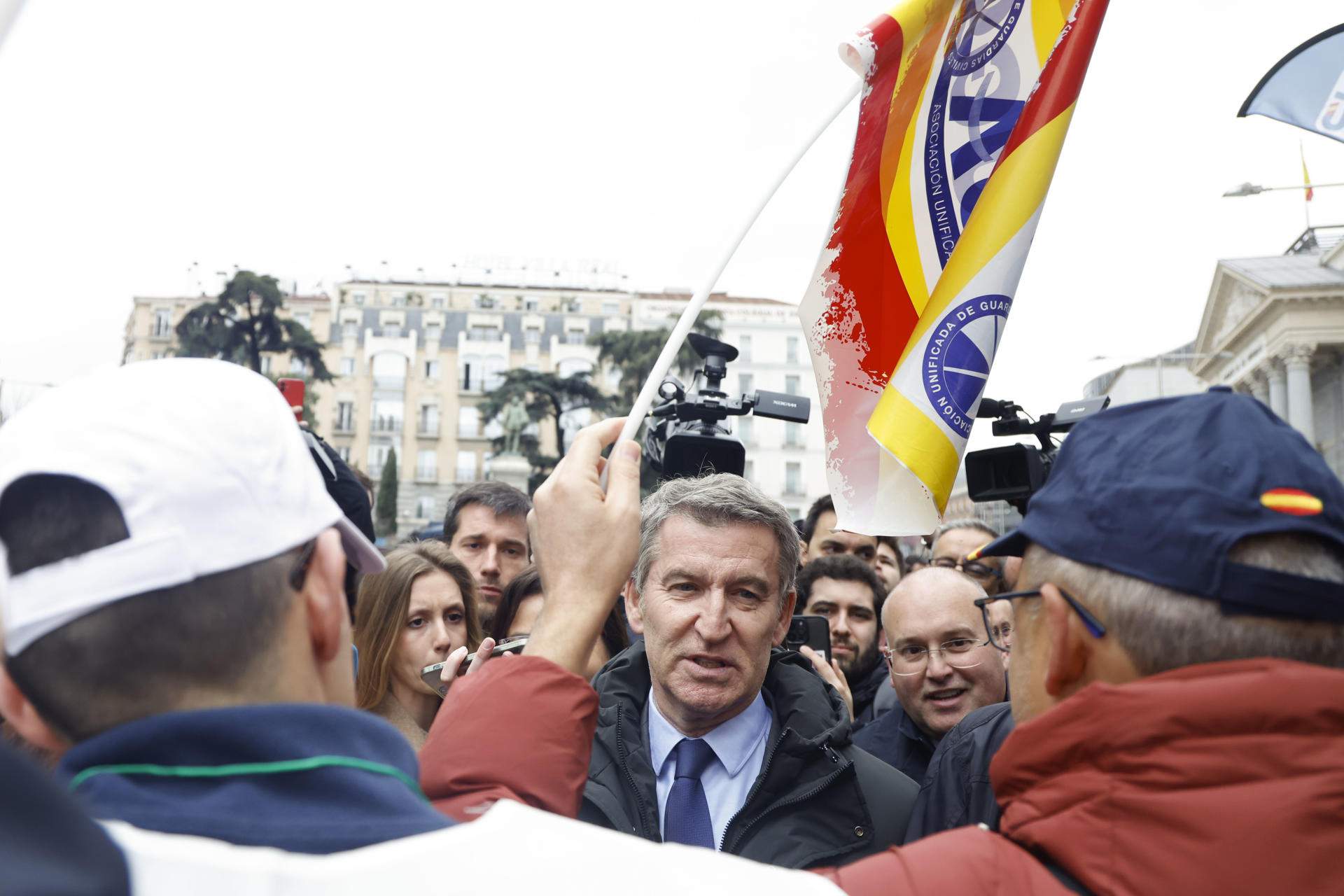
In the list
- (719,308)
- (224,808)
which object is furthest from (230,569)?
(719,308)

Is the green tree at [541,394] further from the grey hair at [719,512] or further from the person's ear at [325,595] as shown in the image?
the person's ear at [325,595]

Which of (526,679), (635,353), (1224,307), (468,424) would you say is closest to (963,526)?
(526,679)

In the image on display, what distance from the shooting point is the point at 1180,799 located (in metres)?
1.31

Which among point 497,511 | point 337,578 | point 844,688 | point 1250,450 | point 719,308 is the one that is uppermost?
point 719,308

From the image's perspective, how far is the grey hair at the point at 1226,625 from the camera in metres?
1.41

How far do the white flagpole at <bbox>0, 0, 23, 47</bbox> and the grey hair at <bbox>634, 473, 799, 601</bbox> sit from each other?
2210mm

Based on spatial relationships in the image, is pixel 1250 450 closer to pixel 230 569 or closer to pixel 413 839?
pixel 413 839

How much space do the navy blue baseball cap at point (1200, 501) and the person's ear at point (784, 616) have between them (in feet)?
5.25

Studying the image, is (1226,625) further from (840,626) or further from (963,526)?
(963,526)

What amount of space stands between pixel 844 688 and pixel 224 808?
10.1 ft

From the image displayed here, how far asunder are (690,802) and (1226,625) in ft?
5.43

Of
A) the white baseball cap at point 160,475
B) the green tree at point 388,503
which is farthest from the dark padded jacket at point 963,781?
the green tree at point 388,503

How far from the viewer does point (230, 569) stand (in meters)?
1.19

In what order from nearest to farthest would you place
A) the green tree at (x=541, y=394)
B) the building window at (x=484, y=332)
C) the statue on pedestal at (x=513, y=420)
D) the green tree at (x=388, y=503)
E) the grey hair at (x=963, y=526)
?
the grey hair at (x=963, y=526)
the statue on pedestal at (x=513, y=420)
the green tree at (x=541, y=394)
the green tree at (x=388, y=503)
the building window at (x=484, y=332)
